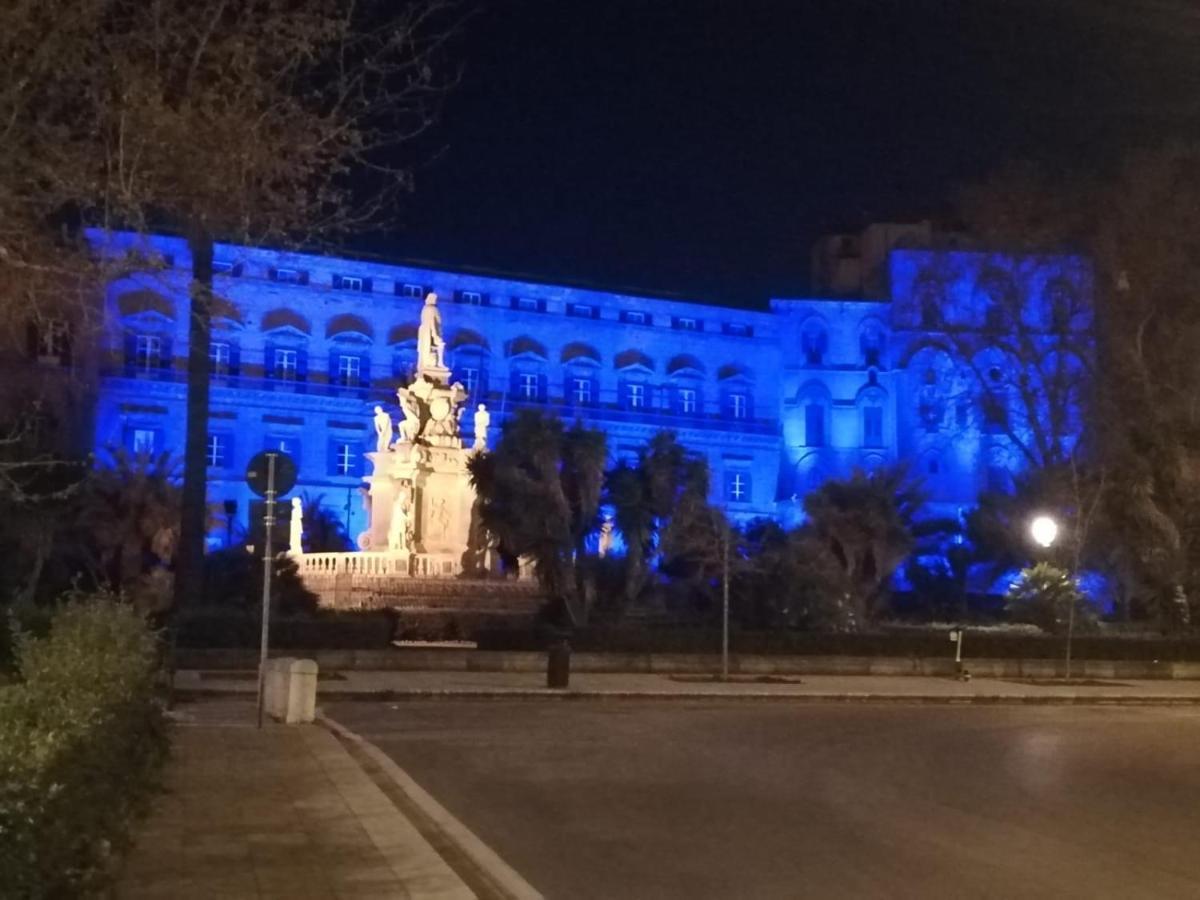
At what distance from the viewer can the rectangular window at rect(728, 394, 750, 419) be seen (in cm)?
9762

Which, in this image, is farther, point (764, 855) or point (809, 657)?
point (809, 657)

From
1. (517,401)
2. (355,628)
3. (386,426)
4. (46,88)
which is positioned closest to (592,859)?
(46,88)

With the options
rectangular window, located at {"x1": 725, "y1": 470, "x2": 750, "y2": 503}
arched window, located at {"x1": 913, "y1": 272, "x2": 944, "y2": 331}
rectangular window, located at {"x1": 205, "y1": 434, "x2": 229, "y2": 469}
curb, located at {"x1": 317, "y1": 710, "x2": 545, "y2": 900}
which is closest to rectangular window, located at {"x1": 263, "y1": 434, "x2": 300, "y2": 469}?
rectangular window, located at {"x1": 205, "y1": 434, "x2": 229, "y2": 469}

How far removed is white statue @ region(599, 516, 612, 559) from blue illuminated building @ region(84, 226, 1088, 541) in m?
25.5

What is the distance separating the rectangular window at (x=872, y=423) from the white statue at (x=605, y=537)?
53.1 metres

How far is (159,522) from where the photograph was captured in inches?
1816

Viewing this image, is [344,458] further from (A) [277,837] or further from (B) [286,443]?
(A) [277,837]

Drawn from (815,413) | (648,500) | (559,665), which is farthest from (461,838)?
(815,413)

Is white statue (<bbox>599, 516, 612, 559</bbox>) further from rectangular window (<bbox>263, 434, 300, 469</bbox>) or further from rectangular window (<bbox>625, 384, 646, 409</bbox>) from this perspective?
rectangular window (<bbox>625, 384, 646, 409</bbox>)

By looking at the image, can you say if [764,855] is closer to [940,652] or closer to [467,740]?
[467,740]

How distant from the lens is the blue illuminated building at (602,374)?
7962cm

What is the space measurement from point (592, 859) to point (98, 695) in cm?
360

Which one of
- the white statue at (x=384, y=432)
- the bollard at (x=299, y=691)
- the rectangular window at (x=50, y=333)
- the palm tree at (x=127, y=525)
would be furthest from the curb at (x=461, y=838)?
the palm tree at (x=127, y=525)

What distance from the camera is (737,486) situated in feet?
311
